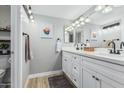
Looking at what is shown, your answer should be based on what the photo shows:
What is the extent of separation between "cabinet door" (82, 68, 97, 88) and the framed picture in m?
1.83

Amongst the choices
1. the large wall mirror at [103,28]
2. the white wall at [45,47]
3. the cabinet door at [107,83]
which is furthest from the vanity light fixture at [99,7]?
the cabinet door at [107,83]

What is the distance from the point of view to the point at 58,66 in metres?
3.33

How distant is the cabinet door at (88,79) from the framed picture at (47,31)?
183 cm

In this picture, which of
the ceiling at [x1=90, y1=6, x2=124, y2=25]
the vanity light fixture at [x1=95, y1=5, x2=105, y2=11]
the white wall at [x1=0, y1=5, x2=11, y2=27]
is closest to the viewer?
the ceiling at [x1=90, y1=6, x2=124, y2=25]

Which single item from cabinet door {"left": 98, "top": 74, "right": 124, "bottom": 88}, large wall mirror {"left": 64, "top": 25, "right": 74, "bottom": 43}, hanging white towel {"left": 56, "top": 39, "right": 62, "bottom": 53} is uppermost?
large wall mirror {"left": 64, "top": 25, "right": 74, "bottom": 43}

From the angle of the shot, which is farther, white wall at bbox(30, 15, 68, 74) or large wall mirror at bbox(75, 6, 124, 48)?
white wall at bbox(30, 15, 68, 74)

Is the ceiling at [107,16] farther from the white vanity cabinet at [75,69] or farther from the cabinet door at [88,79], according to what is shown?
the cabinet door at [88,79]

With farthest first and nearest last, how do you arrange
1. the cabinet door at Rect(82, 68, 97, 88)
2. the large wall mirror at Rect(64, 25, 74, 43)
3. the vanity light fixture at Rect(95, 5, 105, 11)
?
the large wall mirror at Rect(64, 25, 74, 43)
the vanity light fixture at Rect(95, 5, 105, 11)
the cabinet door at Rect(82, 68, 97, 88)

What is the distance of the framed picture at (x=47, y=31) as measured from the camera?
3.09 m

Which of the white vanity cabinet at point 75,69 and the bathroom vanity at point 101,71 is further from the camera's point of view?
the white vanity cabinet at point 75,69

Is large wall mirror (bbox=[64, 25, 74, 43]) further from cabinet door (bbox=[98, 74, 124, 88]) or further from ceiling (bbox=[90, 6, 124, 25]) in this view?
cabinet door (bbox=[98, 74, 124, 88])

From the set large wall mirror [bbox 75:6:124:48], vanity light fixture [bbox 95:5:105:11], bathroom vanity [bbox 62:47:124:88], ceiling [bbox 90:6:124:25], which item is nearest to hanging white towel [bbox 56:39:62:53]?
large wall mirror [bbox 75:6:124:48]

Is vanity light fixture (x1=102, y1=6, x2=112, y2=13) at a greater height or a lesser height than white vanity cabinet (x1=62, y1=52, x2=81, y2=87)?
greater

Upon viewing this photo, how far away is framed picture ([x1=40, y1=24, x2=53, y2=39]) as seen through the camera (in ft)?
10.1
